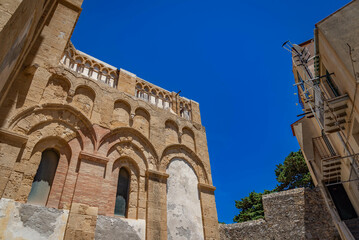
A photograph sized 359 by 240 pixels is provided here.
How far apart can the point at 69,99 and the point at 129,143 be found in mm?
2608

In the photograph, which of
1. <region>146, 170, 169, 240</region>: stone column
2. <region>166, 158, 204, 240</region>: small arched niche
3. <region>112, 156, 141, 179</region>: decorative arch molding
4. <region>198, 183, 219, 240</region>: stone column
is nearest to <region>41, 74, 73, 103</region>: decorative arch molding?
<region>112, 156, 141, 179</region>: decorative arch molding

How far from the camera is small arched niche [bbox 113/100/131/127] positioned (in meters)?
9.64

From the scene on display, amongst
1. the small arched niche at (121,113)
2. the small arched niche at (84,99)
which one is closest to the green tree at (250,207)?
the small arched niche at (121,113)

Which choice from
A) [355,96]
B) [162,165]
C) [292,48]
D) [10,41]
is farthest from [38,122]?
[292,48]

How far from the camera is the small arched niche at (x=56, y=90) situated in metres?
8.13

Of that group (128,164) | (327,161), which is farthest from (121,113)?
(327,161)

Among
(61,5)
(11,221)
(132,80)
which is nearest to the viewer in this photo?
(11,221)

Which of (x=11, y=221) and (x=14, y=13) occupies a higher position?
(x=14, y=13)

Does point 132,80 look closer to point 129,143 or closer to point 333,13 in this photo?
Answer: point 129,143

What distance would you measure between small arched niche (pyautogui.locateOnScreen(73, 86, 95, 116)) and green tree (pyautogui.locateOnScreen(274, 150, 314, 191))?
65.3ft

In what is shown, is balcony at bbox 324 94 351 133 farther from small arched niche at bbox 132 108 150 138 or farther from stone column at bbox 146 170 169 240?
small arched niche at bbox 132 108 150 138

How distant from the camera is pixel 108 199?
803 cm

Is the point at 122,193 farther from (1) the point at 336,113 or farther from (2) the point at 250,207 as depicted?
(2) the point at 250,207

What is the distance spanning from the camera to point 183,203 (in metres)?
9.58
